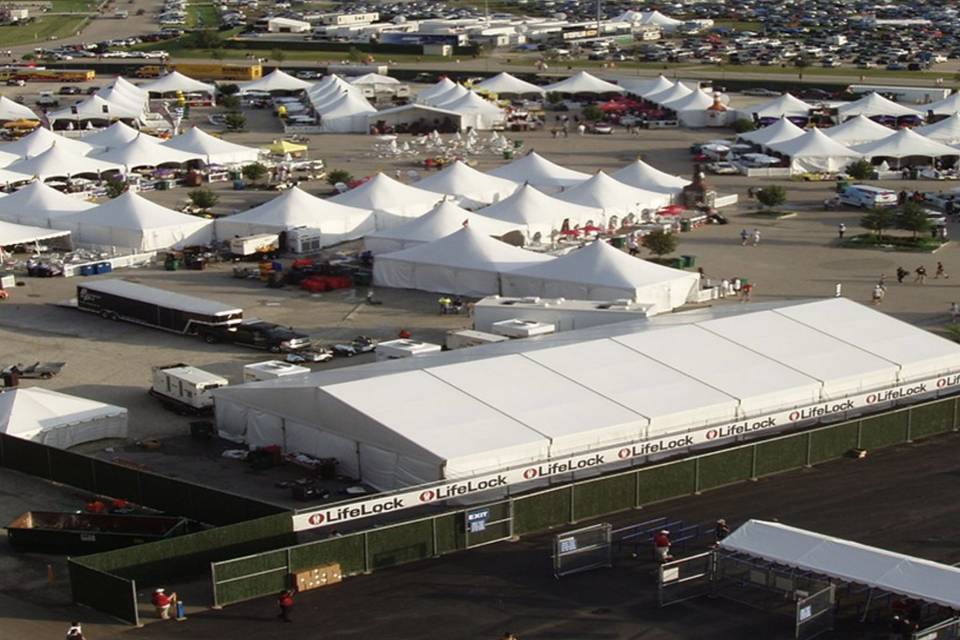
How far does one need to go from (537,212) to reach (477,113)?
88.6ft

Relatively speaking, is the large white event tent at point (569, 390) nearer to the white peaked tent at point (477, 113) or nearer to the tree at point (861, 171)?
the tree at point (861, 171)

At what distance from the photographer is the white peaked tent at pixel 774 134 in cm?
6494

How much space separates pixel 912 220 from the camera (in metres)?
48.9

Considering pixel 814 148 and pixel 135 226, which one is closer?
pixel 135 226

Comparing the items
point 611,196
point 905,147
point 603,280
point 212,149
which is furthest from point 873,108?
point 603,280

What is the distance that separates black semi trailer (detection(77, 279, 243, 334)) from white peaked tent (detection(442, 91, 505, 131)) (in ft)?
115

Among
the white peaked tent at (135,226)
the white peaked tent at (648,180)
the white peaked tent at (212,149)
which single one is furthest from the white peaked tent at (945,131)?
the white peaked tent at (135,226)

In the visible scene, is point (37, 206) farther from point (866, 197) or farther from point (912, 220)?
point (866, 197)

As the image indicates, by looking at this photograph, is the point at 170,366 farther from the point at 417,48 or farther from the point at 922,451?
the point at 417,48

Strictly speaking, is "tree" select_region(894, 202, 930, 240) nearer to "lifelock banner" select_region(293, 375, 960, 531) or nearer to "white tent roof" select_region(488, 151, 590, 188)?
"white tent roof" select_region(488, 151, 590, 188)

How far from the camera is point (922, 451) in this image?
29.8 meters

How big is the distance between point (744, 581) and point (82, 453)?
1286 centimetres

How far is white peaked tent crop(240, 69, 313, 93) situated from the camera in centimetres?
8588

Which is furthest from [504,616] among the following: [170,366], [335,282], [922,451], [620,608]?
[335,282]
